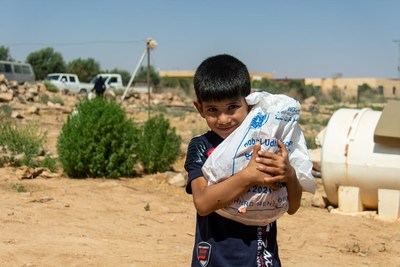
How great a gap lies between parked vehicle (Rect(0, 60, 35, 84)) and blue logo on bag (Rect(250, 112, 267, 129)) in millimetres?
37587

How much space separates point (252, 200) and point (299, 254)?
384cm

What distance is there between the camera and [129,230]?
6.49m

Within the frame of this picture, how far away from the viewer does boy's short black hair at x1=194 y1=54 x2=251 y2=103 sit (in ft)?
7.48

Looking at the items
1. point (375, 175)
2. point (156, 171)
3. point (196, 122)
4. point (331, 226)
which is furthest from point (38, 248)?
point (196, 122)

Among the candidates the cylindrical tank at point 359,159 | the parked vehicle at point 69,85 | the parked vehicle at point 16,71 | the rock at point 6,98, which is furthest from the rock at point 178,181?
the parked vehicle at point 16,71

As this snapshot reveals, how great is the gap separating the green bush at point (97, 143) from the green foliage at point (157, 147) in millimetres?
297

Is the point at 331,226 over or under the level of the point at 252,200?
under

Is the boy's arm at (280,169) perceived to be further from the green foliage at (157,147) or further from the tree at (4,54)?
the tree at (4,54)

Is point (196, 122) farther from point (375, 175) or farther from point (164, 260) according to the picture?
point (164, 260)

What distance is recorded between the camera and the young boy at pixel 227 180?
7.21 feet

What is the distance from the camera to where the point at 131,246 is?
5766mm

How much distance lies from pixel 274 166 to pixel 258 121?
0.16m

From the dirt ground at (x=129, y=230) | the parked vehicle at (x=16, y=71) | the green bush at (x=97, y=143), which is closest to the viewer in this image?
the dirt ground at (x=129, y=230)

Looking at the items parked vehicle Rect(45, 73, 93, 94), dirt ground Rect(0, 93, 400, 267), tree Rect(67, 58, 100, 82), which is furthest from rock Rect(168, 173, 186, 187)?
tree Rect(67, 58, 100, 82)
